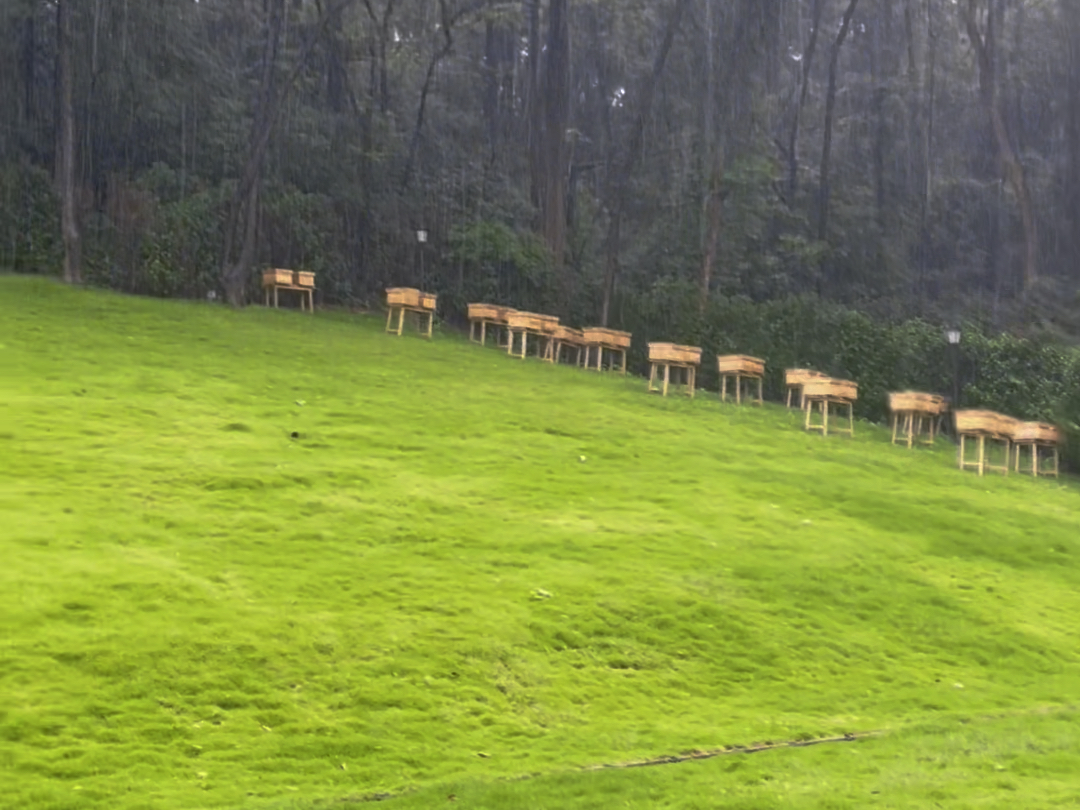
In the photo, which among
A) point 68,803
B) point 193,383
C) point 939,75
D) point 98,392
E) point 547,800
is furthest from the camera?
point 939,75

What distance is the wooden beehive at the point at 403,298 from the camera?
896 inches

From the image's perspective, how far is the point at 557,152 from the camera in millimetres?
29719

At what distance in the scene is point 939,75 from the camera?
38344 millimetres

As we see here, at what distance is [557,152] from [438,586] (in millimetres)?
21838

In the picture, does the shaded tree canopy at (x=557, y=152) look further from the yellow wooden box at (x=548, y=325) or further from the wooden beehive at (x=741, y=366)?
the wooden beehive at (x=741, y=366)

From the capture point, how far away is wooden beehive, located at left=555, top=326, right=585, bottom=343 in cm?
2267

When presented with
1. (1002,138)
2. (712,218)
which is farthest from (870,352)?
(1002,138)

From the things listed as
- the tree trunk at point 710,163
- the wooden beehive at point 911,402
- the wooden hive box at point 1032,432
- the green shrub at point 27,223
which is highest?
the tree trunk at point 710,163

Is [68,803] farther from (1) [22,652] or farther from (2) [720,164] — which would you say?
(2) [720,164]

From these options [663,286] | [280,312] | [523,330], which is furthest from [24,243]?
[663,286]

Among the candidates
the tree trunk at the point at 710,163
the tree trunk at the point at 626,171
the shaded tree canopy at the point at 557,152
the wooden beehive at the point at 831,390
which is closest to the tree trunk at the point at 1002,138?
the shaded tree canopy at the point at 557,152

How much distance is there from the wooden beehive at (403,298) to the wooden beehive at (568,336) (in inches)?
105

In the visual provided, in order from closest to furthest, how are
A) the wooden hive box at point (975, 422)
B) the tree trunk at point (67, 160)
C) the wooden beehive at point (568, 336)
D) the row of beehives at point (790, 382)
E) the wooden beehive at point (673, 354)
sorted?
the wooden hive box at point (975, 422) < the row of beehives at point (790, 382) < the wooden beehive at point (673, 354) < the wooden beehive at point (568, 336) < the tree trunk at point (67, 160)

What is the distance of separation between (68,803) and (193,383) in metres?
10.1
